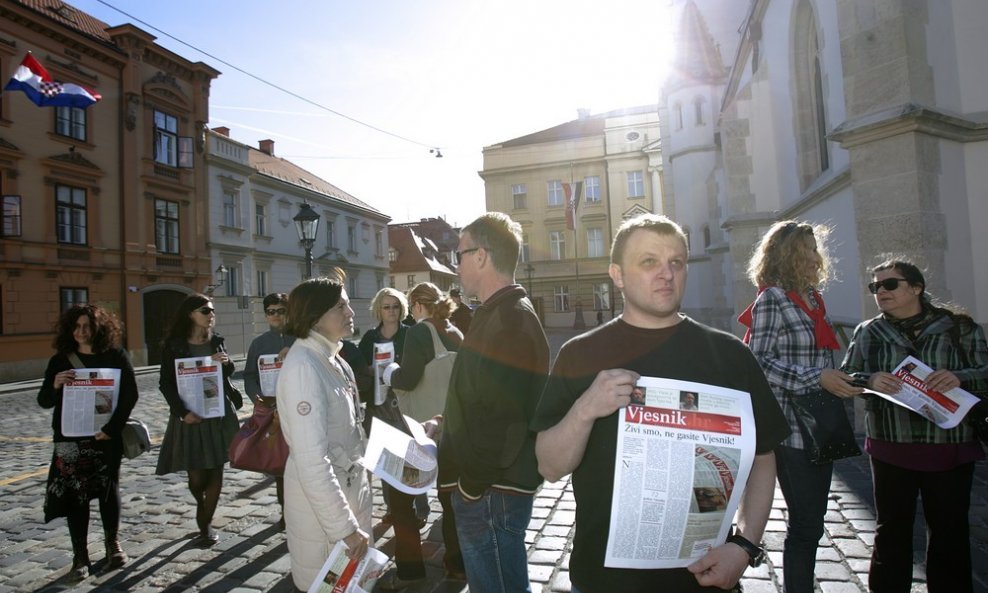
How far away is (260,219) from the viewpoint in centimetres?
3023

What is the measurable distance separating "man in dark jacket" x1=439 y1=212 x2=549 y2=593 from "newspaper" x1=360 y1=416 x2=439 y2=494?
23cm

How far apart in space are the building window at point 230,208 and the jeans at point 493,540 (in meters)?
28.5

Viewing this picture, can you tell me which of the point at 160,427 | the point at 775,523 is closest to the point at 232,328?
the point at 160,427

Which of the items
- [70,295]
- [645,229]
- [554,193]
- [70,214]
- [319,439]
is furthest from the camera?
[554,193]

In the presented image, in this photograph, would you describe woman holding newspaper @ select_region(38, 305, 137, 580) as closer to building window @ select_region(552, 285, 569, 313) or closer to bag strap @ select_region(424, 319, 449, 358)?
bag strap @ select_region(424, 319, 449, 358)

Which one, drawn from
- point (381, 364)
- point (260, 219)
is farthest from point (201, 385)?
point (260, 219)

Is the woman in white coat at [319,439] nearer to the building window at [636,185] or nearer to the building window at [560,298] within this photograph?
the building window at [560,298]

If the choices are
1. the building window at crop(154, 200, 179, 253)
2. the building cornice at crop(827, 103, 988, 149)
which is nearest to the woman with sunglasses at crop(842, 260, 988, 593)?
the building cornice at crop(827, 103, 988, 149)

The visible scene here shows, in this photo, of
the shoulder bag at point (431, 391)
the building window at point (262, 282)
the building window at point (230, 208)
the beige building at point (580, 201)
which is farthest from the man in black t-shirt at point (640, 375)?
the beige building at point (580, 201)

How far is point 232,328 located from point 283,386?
26.7 meters

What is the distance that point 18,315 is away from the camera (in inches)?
722

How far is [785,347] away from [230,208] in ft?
96.0

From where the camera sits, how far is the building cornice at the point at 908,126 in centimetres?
611

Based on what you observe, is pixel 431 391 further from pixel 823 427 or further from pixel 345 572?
pixel 823 427
